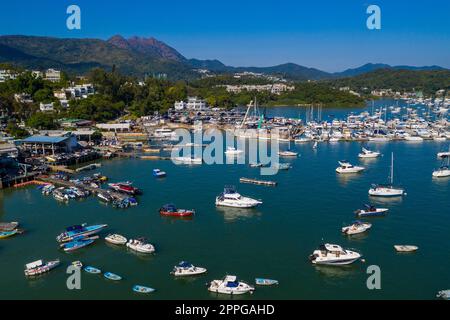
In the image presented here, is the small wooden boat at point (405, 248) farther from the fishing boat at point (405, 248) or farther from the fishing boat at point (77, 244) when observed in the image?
the fishing boat at point (77, 244)

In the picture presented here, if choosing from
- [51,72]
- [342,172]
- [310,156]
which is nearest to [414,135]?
[310,156]

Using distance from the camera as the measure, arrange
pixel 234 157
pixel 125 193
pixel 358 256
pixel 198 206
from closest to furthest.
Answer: pixel 358 256 < pixel 198 206 < pixel 125 193 < pixel 234 157

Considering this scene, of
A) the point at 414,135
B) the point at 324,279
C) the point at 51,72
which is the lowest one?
the point at 324,279

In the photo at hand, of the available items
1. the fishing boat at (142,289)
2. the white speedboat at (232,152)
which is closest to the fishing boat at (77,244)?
the fishing boat at (142,289)

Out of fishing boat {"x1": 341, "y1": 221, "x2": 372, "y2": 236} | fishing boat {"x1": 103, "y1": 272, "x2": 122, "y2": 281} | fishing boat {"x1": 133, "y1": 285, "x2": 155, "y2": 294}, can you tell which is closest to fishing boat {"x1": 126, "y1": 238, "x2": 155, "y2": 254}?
fishing boat {"x1": 103, "y1": 272, "x2": 122, "y2": 281}

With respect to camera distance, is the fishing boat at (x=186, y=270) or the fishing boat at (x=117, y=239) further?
the fishing boat at (x=117, y=239)

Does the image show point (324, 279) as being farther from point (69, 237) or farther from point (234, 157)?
point (234, 157)

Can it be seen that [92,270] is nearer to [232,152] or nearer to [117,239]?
[117,239]

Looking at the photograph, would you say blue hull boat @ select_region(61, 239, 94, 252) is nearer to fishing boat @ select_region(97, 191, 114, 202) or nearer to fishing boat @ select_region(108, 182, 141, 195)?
fishing boat @ select_region(97, 191, 114, 202)
